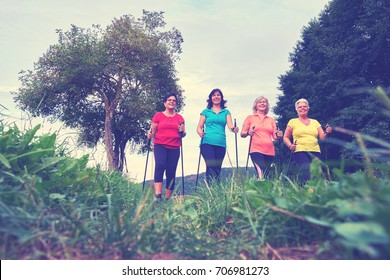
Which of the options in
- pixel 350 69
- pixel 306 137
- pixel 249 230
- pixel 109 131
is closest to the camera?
pixel 249 230

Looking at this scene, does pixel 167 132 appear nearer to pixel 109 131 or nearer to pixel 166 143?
pixel 166 143

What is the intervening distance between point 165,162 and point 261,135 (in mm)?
1879

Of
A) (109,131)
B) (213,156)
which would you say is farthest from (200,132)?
(109,131)

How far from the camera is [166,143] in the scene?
781 centimetres

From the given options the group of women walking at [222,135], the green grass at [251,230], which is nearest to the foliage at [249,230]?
the green grass at [251,230]

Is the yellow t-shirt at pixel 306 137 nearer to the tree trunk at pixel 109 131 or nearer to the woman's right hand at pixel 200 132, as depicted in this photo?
the woman's right hand at pixel 200 132

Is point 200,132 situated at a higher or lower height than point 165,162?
higher

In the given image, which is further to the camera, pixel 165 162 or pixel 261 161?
pixel 165 162

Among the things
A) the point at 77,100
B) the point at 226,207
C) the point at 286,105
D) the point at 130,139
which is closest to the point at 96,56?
the point at 77,100

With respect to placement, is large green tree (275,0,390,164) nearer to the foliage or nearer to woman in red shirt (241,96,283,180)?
woman in red shirt (241,96,283,180)

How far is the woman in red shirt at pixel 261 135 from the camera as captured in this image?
7.64 m

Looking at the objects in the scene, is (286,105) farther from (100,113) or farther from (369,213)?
(369,213)

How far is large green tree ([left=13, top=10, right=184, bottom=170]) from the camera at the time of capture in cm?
2806
